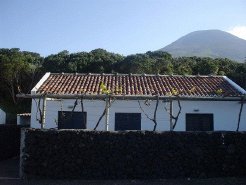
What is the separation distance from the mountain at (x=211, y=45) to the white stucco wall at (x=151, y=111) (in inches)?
2498

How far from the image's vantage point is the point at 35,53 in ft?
162

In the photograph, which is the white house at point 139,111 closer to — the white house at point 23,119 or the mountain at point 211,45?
the white house at point 23,119

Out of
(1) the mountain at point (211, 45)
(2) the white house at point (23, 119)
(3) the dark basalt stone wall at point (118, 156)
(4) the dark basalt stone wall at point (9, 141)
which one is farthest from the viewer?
(1) the mountain at point (211, 45)

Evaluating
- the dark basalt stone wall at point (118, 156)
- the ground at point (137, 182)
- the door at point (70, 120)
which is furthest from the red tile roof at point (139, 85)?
the ground at point (137, 182)

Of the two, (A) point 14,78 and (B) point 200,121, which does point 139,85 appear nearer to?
(B) point 200,121

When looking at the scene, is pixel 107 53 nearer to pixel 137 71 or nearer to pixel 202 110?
pixel 137 71

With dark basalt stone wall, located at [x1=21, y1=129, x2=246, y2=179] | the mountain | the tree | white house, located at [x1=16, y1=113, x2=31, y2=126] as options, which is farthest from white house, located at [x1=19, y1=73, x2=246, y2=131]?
the mountain

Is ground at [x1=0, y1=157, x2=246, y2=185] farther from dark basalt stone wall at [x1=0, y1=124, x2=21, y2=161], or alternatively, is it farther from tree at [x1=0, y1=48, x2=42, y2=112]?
tree at [x1=0, y1=48, x2=42, y2=112]

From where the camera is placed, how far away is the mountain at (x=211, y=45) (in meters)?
85.2

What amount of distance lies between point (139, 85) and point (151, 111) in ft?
7.85

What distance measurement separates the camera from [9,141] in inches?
763

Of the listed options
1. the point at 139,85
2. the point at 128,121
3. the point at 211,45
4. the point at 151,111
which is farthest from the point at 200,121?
the point at 211,45

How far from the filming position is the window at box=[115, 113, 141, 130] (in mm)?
18750

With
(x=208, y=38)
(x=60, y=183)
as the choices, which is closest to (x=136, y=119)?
(x=60, y=183)
